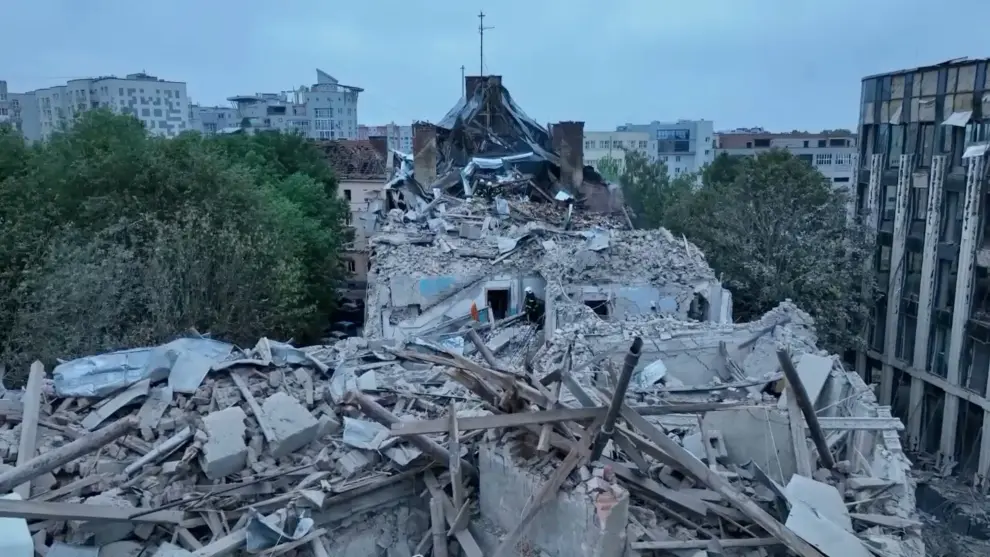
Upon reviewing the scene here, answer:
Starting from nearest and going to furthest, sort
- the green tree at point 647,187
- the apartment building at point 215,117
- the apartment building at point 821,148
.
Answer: the green tree at point 647,187 → the apartment building at point 821,148 → the apartment building at point 215,117

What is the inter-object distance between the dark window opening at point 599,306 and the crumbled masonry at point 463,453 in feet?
9.55

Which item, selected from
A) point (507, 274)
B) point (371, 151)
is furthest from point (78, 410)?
point (371, 151)

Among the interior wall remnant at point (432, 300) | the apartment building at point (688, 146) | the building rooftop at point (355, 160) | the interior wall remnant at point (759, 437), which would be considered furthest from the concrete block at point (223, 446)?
the apartment building at point (688, 146)

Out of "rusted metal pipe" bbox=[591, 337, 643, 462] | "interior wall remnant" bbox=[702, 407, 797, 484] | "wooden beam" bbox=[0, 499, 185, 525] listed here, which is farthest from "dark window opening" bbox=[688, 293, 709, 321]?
"wooden beam" bbox=[0, 499, 185, 525]

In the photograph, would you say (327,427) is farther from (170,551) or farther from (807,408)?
(807,408)

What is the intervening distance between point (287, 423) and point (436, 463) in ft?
5.03

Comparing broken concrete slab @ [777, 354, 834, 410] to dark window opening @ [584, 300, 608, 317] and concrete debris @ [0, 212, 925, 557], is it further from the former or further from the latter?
dark window opening @ [584, 300, 608, 317]

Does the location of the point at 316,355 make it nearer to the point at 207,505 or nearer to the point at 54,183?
the point at 207,505

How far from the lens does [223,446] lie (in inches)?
257

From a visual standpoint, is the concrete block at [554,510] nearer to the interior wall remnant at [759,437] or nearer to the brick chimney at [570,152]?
the interior wall remnant at [759,437]

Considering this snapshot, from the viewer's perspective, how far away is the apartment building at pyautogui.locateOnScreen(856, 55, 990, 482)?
1622 centimetres

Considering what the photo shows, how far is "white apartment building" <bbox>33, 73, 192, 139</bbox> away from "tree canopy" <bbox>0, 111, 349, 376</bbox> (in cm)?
3938

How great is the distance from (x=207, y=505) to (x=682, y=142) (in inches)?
2352

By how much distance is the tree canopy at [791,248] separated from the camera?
1672cm
